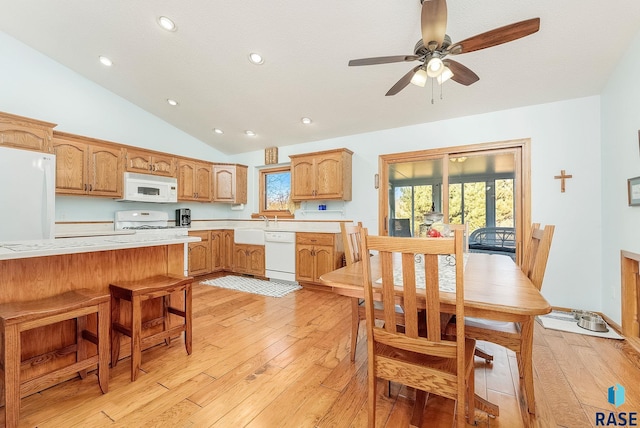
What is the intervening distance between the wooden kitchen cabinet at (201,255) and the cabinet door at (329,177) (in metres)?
2.15

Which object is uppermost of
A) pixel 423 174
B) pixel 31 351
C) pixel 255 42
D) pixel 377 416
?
pixel 255 42

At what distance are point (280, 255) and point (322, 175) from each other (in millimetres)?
1446

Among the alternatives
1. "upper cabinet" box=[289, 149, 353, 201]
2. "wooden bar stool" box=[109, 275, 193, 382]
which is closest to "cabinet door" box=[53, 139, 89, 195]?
"wooden bar stool" box=[109, 275, 193, 382]

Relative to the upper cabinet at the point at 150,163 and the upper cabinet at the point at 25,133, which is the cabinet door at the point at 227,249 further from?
the upper cabinet at the point at 25,133

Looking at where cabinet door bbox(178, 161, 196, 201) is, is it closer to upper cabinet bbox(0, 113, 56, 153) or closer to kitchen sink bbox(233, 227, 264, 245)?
kitchen sink bbox(233, 227, 264, 245)

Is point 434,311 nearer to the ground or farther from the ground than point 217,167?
nearer to the ground

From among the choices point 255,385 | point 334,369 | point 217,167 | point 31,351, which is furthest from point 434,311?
point 217,167

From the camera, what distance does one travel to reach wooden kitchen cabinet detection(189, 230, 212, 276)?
4477 mm

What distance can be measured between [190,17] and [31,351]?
291 cm

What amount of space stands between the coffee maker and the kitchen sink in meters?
0.84

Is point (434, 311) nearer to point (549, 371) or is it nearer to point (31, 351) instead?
point (549, 371)

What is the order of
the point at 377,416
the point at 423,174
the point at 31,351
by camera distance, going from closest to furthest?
the point at 377,416 → the point at 31,351 → the point at 423,174

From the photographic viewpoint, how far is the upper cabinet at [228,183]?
513cm

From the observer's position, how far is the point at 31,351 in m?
1.62
